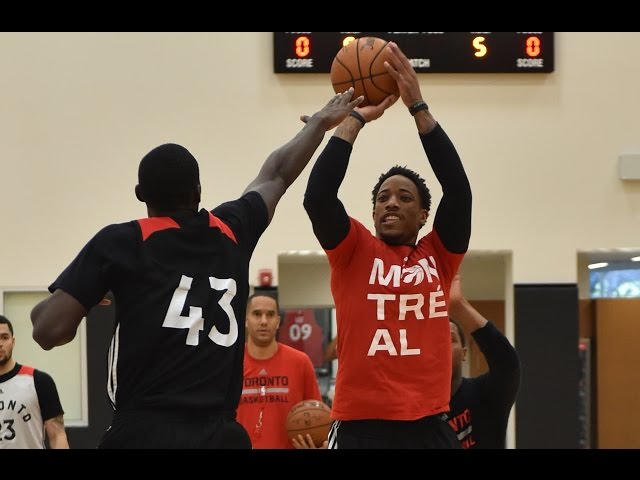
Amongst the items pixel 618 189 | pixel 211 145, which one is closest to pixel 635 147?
pixel 618 189

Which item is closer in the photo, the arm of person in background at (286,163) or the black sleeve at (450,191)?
the arm of person in background at (286,163)

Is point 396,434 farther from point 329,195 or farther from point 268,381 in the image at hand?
point 268,381

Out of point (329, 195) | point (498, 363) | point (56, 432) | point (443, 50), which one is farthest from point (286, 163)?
point (443, 50)

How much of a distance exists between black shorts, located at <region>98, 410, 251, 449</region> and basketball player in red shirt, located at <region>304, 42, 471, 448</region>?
2.80 feet

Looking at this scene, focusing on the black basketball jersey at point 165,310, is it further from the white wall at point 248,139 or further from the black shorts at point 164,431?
the white wall at point 248,139

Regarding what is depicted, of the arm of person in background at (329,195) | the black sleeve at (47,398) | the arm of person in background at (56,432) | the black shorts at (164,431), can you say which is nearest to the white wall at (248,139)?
the black sleeve at (47,398)

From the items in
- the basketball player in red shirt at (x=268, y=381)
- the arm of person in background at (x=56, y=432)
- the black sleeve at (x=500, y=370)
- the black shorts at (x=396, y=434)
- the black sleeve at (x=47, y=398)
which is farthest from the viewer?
the black sleeve at (x=47, y=398)

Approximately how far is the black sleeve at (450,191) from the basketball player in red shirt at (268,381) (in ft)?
8.47

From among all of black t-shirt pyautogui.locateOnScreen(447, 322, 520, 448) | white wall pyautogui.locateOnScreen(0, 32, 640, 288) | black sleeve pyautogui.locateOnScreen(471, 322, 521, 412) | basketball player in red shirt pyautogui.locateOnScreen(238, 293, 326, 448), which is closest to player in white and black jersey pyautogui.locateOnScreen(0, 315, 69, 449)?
basketball player in red shirt pyautogui.locateOnScreen(238, 293, 326, 448)

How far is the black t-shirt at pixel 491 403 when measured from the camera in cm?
396

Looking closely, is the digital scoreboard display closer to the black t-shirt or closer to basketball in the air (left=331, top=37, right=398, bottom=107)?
basketball in the air (left=331, top=37, right=398, bottom=107)

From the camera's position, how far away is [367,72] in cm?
404

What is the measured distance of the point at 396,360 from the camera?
3584 mm
